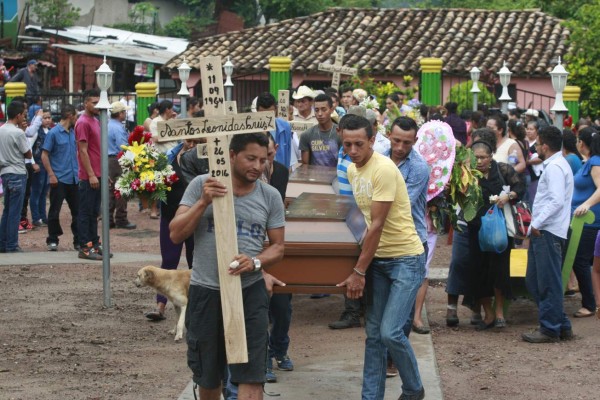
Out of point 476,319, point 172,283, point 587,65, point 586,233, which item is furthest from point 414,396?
point 587,65

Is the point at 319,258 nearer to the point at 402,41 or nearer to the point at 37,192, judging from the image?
the point at 37,192

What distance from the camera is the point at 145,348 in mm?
9469

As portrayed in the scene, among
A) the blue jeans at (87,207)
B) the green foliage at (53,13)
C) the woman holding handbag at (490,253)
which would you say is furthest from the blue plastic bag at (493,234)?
the green foliage at (53,13)

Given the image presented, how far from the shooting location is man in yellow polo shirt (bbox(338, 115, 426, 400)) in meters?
6.98

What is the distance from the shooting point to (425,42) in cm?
3431

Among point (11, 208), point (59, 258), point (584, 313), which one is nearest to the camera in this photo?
point (584, 313)

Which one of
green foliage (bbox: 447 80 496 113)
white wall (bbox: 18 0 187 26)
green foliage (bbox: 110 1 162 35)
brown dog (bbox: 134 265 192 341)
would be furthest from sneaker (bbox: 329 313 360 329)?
green foliage (bbox: 110 1 162 35)

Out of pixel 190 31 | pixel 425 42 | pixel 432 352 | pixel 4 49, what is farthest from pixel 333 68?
pixel 190 31

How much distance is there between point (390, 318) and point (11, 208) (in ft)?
27.4

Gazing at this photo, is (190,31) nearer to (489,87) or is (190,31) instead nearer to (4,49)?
(4,49)

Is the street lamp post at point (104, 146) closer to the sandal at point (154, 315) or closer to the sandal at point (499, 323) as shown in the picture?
the sandal at point (154, 315)

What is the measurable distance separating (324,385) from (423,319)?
236cm

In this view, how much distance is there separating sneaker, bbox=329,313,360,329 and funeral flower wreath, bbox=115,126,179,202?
195cm

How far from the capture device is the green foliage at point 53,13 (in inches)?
1529
